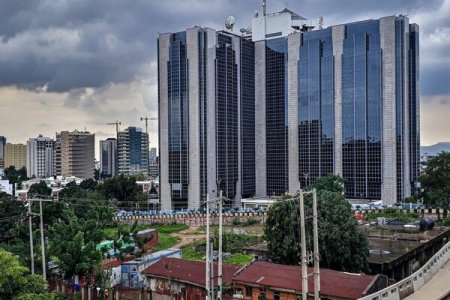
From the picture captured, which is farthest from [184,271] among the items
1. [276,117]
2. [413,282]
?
[276,117]

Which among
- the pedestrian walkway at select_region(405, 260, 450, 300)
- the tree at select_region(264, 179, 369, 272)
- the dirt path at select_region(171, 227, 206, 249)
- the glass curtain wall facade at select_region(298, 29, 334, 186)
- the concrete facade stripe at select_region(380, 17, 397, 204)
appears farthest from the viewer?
the glass curtain wall facade at select_region(298, 29, 334, 186)

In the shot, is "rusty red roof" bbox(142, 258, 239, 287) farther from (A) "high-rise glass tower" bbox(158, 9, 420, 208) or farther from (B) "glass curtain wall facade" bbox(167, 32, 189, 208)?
(B) "glass curtain wall facade" bbox(167, 32, 189, 208)

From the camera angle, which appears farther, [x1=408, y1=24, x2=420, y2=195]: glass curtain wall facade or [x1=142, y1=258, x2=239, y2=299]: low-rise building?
[x1=408, y1=24, x2=420, y2=195]: glass curtain wall facade

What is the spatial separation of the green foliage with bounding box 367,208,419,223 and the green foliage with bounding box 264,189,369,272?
27080 mm

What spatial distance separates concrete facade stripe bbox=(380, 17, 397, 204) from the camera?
256 feet

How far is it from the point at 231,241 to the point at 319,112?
45904 mm

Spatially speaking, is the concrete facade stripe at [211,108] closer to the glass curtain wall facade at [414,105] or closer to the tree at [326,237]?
the glass curtain wall facade at [414,105]

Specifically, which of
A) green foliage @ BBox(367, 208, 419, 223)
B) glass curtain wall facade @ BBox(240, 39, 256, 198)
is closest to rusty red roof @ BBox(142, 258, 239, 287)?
green foliage @ BBox(367, 208, 419, 223)

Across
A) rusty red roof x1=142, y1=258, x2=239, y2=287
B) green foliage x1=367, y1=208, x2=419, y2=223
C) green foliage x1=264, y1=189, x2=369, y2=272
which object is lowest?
green foliage x1=367, y1=208, x2=419, y2=223

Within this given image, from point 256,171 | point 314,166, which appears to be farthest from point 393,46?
point 256,171

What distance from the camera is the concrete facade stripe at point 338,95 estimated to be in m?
84.1

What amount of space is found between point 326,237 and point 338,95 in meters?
58.9

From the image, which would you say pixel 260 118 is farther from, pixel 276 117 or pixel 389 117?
pixel 389 117

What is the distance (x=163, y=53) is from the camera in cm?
8944
